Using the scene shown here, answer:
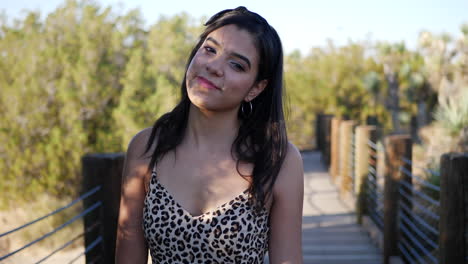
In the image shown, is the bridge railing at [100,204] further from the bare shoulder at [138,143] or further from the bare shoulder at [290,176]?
the bare shoulder at [290,176]

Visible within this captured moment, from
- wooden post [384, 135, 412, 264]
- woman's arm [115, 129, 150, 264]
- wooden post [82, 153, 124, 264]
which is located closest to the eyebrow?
woman's arm [115, 129, 150, 264]

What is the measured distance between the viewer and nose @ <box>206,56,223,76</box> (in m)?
1.85

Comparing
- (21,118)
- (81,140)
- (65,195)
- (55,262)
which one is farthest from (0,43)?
(55,262)

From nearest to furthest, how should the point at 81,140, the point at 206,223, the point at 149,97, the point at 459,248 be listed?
1. the point at 206,223
2. the point at 459,248
3. the point at 81,140
4. the point at 149,97

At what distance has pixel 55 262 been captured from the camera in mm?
6320

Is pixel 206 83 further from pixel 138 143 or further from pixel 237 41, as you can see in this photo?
pixel 138 143

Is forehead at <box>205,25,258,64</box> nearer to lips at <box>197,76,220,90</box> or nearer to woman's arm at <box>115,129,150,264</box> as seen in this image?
lips at <box>197,76,220,90</box>

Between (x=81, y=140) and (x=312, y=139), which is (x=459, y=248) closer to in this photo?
(x=81, y=140)

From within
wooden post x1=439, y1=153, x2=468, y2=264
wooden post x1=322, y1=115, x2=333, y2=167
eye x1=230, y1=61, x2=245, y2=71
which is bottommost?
wooden post x1=322, y1=115, x2=333, y2=167

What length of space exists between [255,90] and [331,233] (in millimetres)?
4429

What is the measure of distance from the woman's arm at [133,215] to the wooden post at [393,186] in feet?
10.4

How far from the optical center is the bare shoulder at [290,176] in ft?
6.45

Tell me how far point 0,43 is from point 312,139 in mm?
10006

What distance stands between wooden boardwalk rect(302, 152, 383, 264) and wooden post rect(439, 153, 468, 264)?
80.5 inches
